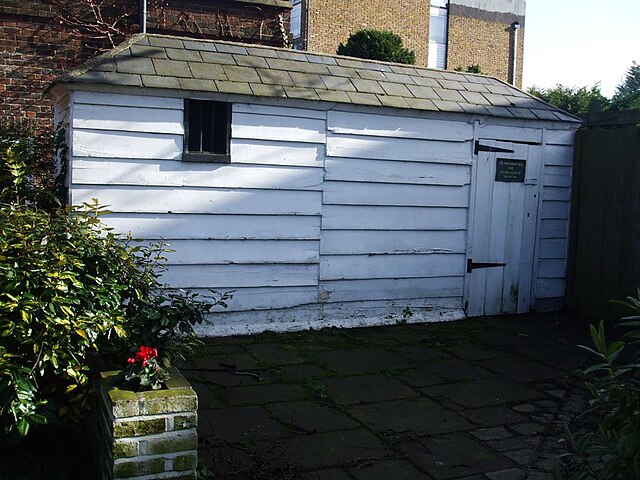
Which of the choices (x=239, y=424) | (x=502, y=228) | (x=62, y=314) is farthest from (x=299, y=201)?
(x=62, y=314)

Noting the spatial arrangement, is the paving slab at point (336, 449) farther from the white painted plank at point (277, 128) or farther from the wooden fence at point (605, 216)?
the wooden fence at point (605, 216)

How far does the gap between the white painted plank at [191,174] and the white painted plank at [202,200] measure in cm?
6

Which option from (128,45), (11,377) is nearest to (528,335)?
(128,45)

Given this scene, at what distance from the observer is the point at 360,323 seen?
24.2ft

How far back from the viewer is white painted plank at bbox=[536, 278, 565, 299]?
8.38 metres

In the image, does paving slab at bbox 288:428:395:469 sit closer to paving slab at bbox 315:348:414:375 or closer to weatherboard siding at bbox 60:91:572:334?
paving slab at bbox 315:348:414:375

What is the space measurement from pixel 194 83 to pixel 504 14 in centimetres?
2826

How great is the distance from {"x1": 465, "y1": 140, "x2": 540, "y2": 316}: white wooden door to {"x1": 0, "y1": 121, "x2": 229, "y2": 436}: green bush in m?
4.57

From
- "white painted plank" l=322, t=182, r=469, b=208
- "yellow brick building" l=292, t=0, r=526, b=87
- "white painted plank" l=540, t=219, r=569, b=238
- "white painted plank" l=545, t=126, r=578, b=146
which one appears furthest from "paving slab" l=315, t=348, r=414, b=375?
"yellow brick building" l=292, t=0, r=526, b=87

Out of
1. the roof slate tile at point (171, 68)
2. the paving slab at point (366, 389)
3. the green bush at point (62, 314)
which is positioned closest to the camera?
the green bush at point (62, 314)

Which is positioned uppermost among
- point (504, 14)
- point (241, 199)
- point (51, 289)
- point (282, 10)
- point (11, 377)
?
point (504, 14)

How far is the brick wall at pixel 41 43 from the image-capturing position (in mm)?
10984

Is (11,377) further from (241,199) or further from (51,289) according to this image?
(241,199)

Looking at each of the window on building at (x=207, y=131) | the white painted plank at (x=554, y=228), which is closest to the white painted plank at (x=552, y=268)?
the white painted plank at (x=554, y=228)
